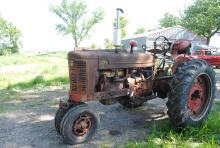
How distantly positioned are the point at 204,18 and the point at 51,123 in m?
38.4

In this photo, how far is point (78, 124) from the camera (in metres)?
4.98

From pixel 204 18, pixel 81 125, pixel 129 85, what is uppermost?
pixel 204 18

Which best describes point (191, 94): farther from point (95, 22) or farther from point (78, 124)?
point (95, 22)

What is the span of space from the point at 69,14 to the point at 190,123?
62.4 metres

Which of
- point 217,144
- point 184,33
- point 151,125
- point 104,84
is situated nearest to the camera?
point 217,144

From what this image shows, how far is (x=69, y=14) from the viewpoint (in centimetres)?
6594

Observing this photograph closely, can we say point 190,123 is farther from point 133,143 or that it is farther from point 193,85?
point 133,143

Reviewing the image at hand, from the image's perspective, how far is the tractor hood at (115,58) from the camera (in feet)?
16.4

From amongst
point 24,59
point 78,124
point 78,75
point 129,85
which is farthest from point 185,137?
point 24,59

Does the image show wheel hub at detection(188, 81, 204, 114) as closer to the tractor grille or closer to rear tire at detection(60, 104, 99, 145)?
rear tire at detection(60, 104, 99, 145)

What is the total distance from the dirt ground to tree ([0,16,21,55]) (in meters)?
49.4

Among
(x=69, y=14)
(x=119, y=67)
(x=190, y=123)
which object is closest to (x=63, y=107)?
(x=119, y=67)

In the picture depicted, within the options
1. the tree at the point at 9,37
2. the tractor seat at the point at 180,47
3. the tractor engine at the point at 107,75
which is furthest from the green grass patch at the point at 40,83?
the tree at the point at 9,37

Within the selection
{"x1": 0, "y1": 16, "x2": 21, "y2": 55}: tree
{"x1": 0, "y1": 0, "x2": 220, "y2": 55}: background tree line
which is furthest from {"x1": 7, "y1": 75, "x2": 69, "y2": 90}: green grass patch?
{"x1": 0, "y1": 16, "x2": 21, "y2": 55}: tree
